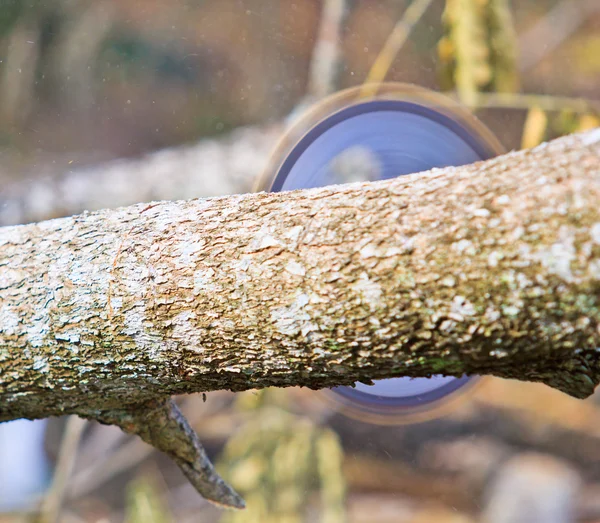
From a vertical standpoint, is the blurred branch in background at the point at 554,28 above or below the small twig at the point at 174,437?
above

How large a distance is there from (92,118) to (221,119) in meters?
0.27

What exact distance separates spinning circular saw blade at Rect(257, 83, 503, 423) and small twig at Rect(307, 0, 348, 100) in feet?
1.19

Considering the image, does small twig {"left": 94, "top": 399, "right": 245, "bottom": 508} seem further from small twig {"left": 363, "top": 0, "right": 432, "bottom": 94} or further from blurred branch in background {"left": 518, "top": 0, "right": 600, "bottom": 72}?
blurred branch in background {"left": 518, "top": 0, "right": 600, "bottom": 72}

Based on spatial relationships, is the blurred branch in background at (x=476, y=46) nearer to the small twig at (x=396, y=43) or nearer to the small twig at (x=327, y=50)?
the small twig at (x=396, y=43)

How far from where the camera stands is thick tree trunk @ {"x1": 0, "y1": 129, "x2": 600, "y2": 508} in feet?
0.78

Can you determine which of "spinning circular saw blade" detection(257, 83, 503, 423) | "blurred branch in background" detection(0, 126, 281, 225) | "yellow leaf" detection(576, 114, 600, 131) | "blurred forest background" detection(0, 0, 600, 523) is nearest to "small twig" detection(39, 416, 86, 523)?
"blurred forest background" detection(0, 0, 600, 523)

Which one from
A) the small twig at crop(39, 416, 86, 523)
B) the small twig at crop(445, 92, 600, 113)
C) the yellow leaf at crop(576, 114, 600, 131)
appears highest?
the small twig at crop(445, 92, 600, 113)

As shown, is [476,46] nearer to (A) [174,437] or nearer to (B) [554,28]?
(A) [174,437]

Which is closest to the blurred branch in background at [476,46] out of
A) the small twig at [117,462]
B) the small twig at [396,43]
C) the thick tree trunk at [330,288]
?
the small twig at [396,43]

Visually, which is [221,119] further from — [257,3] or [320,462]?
[320,462]

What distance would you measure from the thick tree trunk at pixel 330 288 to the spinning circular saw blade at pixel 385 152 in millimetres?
388

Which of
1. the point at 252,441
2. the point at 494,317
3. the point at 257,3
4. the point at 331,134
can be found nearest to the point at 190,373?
the point at 494,317

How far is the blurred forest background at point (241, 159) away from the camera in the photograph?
1.01 meters

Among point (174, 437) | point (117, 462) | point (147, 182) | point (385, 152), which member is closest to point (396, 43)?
point (385, 152)
